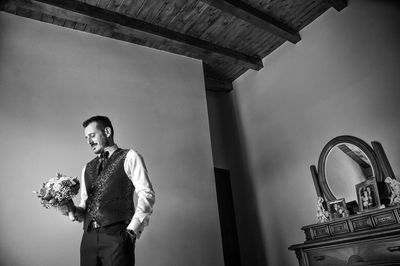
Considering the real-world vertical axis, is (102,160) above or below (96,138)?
below

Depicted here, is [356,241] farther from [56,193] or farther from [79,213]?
[56,193]

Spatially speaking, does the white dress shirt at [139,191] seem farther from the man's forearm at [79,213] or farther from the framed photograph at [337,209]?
the framed photograph at [337,209]

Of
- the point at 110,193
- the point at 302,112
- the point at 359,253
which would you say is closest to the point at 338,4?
the point at 302,112

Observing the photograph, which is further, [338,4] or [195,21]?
[195,21]

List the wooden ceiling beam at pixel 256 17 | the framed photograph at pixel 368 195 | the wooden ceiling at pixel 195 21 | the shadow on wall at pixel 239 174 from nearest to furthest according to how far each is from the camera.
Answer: the framed photograph at pixel 368 195
the wooden ceiling at pixel 195 21
the wooden ceiling beam at pixel 256 17
the shadow on wall at pixel 239 174

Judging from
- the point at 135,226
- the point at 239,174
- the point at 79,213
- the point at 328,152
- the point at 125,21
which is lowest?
the point at 135,226

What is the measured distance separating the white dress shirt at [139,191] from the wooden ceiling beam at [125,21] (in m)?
2.21

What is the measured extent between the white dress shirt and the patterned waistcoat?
0.04m

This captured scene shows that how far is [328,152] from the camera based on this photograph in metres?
4.30

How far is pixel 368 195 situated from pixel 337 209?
1.30 ft

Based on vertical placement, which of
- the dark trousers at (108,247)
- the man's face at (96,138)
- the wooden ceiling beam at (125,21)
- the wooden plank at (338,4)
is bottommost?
the dark trousers at (108,247)

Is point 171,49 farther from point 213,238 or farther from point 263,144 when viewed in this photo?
point 213,238

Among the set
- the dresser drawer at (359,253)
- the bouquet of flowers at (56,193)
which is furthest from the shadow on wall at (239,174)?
the bouquet of flowers at (56,193)

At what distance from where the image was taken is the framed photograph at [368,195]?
3580 mm
